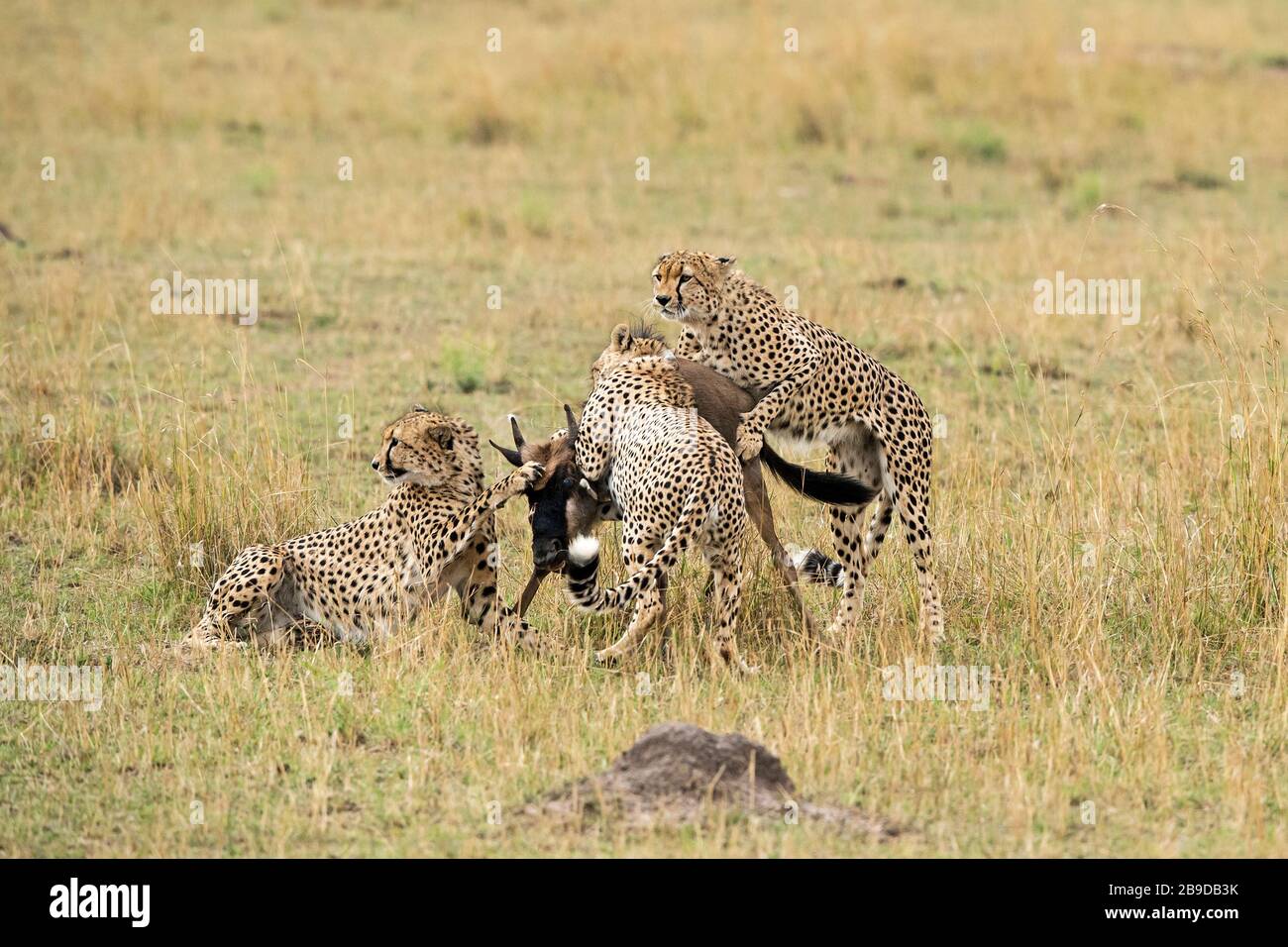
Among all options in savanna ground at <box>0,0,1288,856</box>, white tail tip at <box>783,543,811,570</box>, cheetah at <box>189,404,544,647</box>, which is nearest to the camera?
savanna ground at <box>0,0,1288,856</box>

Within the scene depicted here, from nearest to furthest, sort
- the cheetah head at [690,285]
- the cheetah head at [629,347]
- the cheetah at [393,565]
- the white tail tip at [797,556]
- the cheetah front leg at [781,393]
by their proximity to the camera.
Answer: the cheetah front leg at [781,393] < the cheetah at [393,565] < the cheetah head at [690,285] < the white tail tip at [797,556] < the cheetah head at [629,347]

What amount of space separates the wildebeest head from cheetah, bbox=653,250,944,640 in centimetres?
60

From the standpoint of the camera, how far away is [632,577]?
5.79 meters

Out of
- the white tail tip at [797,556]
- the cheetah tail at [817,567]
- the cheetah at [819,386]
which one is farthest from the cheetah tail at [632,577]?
the cheetah tail at [817,567]

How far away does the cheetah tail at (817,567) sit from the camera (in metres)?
6.73

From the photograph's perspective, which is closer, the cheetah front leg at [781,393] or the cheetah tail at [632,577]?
the cheetah tail at [632,577]

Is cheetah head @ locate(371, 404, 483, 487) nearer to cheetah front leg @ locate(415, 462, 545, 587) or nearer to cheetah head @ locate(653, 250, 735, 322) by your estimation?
cheetah front leg @ locate(415, 462, 545, 587)

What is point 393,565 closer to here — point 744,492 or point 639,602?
point 639,602

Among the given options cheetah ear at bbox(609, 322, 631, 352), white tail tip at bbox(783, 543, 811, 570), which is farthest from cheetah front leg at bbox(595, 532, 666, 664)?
cheetah ear at bbox(609, 322, 631, 352)

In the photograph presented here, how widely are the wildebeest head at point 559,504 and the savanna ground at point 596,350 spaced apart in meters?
0.34

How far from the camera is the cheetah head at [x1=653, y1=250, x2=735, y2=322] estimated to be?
6.34m

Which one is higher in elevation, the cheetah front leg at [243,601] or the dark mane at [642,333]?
the dark mane at [642,333]

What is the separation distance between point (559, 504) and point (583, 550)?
52cm

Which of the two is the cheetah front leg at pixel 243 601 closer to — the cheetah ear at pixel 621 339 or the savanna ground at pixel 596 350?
the savanna ground at pixel 596 350
